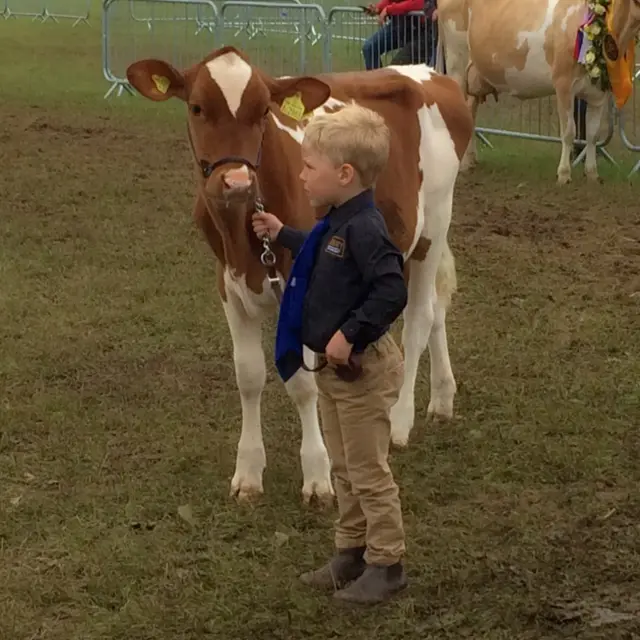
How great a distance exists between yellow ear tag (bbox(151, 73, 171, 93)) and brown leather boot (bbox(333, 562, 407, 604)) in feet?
5.95

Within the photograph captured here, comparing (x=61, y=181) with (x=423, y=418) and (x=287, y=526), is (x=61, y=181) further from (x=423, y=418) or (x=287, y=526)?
(x=287, y=526)

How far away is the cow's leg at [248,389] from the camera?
4582 millimetres

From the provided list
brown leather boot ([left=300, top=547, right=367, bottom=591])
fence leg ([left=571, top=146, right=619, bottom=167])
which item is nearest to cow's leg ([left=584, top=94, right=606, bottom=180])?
fence leg ([left=571, top=146, right=619, bottom=167])

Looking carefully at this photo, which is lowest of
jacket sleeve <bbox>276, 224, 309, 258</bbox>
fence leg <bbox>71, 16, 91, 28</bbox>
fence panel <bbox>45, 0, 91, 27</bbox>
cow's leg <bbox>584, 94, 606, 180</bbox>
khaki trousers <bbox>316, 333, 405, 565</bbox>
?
fence panel <bbox>45, 0, 91, 27</bbox>

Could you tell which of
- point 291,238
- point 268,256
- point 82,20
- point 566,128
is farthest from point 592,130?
point 82,20

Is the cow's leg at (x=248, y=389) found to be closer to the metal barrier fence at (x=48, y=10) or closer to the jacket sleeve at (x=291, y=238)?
the jacket sleeve at (x=291, y=238)

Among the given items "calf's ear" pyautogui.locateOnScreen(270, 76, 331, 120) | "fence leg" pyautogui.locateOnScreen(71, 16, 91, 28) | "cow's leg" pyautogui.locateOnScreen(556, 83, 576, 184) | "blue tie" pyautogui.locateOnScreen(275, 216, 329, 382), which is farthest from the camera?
"fence leg" pyautogui.locateOnScreen(71, 16, 91, 28)

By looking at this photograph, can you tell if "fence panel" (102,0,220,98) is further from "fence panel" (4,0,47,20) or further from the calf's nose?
the calf's nose

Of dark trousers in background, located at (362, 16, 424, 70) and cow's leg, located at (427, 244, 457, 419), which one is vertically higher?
cow's leg, located at (427, 244, 457, 419)

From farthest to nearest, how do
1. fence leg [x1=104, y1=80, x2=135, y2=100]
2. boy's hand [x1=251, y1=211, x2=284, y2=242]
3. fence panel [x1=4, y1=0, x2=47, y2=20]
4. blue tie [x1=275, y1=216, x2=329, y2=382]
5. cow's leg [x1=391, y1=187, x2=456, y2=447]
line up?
fence panel [x1=4, y1=0, x2=47, y2=20]
fence leg [x1=104, y1=80, x2=135, y2=100]
cow's leg [x1=391, y1=187, x2=456, y2=447]
boy's hand [x1=251, y1=211, x2=284, y2=242]
blue tie [x1=275, y1=216, x2=329, y2=382]

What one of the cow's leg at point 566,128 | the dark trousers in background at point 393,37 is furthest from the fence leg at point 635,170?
the dark trousers in background at point 393,37

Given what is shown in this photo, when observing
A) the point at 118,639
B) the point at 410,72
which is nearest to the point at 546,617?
the point at 118,639

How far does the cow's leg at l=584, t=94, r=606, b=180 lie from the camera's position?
10.8 metres

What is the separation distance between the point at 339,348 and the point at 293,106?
1.18m
